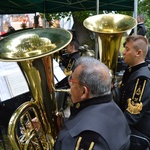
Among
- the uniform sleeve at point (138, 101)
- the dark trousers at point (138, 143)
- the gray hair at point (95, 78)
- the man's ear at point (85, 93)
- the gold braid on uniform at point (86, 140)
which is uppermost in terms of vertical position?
the gray hair at point (95, 78)

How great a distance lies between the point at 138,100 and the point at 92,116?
35.1 inches

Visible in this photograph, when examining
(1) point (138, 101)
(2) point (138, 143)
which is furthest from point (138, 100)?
(2) point (138, 143)

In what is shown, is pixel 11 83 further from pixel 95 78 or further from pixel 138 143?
pixel 138 143

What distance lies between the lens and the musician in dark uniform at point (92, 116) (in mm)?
1182

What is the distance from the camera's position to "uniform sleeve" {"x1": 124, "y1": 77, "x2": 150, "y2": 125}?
6.64 ft

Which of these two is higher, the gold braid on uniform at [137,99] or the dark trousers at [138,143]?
the gold braid on uniform at [137,99]

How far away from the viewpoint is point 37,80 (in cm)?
173

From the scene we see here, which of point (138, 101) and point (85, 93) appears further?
point (138, 101)

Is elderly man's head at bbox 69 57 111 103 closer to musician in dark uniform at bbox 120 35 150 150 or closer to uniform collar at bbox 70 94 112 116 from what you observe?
uniform collar at bbox 70 94 112 116

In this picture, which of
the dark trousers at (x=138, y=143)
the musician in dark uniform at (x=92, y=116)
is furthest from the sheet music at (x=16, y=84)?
the dark trousers at (x=138, y=143)

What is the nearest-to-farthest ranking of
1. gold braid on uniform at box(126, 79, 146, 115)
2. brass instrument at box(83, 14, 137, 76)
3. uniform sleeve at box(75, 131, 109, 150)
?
uniform sleeve at box(75, 131, 109, 150), gold braid on uniform at box(126, 79, 146, 115), brass instrument at box(83, 14, 137, 76)

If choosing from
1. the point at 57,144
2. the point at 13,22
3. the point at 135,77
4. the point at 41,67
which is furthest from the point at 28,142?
the point at 13,22

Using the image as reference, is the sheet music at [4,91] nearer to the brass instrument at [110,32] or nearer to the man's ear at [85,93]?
the man's ear at [85,93]

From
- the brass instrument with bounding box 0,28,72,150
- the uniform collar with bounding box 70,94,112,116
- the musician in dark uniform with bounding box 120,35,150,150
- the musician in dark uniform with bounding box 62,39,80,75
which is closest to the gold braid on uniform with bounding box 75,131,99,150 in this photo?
the uniform collar with bounding box 70,94,112,116
